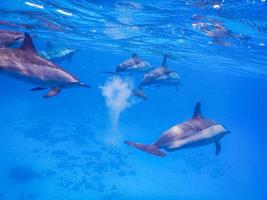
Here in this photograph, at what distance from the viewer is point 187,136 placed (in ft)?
30.1

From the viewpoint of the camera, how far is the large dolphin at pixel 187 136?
8.78 metres

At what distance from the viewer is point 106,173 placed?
27.0m

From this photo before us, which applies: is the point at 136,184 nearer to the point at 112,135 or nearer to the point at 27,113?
the point at 112,135

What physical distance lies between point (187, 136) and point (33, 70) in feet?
15.4

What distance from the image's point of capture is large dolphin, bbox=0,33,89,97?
7168 mm

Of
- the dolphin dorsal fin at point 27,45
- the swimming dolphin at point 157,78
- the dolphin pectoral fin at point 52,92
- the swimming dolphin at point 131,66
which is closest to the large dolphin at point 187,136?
the dolphin pectoral fin at point 52,92

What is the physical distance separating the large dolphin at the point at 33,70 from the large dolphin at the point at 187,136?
250 centimetres

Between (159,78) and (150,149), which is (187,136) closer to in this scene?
(150,149)

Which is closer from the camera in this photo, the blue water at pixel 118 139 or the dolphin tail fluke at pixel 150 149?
the dolphin tail fluke at pixel 150 149

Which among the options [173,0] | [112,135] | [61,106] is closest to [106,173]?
[112,135]

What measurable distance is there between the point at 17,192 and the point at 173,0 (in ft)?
55.7

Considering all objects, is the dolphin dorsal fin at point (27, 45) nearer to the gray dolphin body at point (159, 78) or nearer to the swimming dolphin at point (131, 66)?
the swimming dolphin at point (131, 66)

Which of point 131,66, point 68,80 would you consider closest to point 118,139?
point 131,66

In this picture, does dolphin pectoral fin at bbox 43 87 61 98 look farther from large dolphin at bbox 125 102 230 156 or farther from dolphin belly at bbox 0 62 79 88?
large dolphin at bbox 125 102 230 156
